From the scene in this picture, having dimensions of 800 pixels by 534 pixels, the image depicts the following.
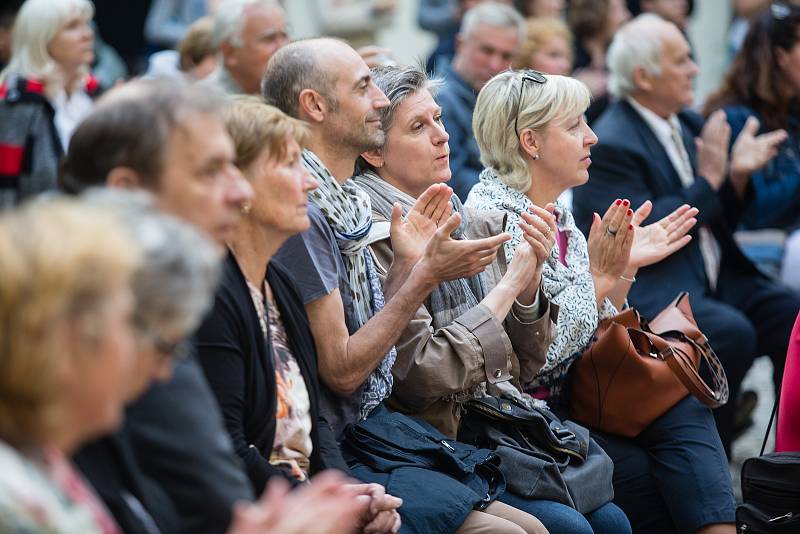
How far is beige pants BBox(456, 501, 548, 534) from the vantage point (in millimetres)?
3113

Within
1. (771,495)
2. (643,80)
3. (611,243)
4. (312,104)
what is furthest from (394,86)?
(643,80)

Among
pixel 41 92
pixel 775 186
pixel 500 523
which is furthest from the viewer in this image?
pixel 775 186

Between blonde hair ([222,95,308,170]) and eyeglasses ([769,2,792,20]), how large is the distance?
3.95m

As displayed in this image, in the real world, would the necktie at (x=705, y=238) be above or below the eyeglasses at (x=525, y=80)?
below

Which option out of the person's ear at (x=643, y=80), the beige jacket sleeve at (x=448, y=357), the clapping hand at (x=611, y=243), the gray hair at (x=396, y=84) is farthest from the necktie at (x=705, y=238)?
the beige jacket sleeve at (x=448, y=357)

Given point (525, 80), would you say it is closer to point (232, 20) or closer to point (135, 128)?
point (232, 20)

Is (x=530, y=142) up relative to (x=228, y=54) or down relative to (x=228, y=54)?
up

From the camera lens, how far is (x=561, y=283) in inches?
156

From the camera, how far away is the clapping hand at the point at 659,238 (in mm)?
4328

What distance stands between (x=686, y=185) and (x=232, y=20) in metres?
2.26

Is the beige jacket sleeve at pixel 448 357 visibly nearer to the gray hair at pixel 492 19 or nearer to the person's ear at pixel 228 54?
the person's ear at pixel 228 54

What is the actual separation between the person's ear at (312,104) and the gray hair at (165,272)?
173cm

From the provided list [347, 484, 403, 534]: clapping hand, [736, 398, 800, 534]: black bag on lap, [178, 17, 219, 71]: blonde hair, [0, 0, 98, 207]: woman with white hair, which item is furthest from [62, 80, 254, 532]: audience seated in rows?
[178, 17, 219, 71]: blonde hair

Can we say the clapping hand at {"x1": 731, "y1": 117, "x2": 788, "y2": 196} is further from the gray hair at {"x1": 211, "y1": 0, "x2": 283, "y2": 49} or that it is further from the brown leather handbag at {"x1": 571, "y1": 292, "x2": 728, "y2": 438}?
the gray hair at {"x1": 211, "y1": 0, "x2": 283, "y2": 49}
